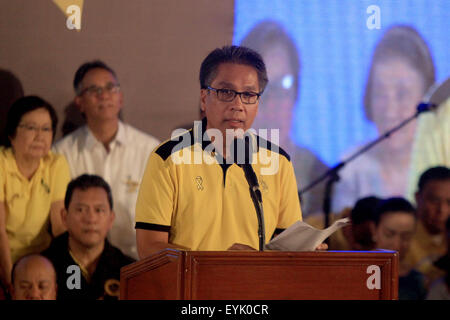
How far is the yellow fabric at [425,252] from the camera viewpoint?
457 centimetres

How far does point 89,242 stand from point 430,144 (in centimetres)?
239

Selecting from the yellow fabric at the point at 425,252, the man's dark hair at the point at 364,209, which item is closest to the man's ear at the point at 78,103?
the man's dark hair at the point at 364,209

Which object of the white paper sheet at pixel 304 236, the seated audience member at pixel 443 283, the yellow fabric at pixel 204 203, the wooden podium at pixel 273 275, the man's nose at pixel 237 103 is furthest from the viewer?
A: the seated audience member at pixel 443 283

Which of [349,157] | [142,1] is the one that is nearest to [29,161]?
[142,1]

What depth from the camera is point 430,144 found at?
15.1 ft

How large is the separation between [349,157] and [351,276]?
7.90 feet

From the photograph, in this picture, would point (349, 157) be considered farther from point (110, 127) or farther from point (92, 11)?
point (92, 11)

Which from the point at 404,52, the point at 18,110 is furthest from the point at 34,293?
the point at 404,52

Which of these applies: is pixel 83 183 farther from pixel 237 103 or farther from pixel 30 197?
pixel 237 103

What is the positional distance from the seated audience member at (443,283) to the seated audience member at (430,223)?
0.03m

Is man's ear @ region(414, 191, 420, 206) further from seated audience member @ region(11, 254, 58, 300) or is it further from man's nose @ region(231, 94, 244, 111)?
seated audience member @ region(11, 254, 58, 300)

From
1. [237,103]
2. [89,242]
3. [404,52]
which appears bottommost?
[89,242]

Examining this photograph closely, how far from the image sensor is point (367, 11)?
4559mm

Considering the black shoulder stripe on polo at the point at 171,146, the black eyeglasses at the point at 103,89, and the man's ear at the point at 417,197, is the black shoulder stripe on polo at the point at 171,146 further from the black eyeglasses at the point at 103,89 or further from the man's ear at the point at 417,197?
the man's ear at the point at 417,197
